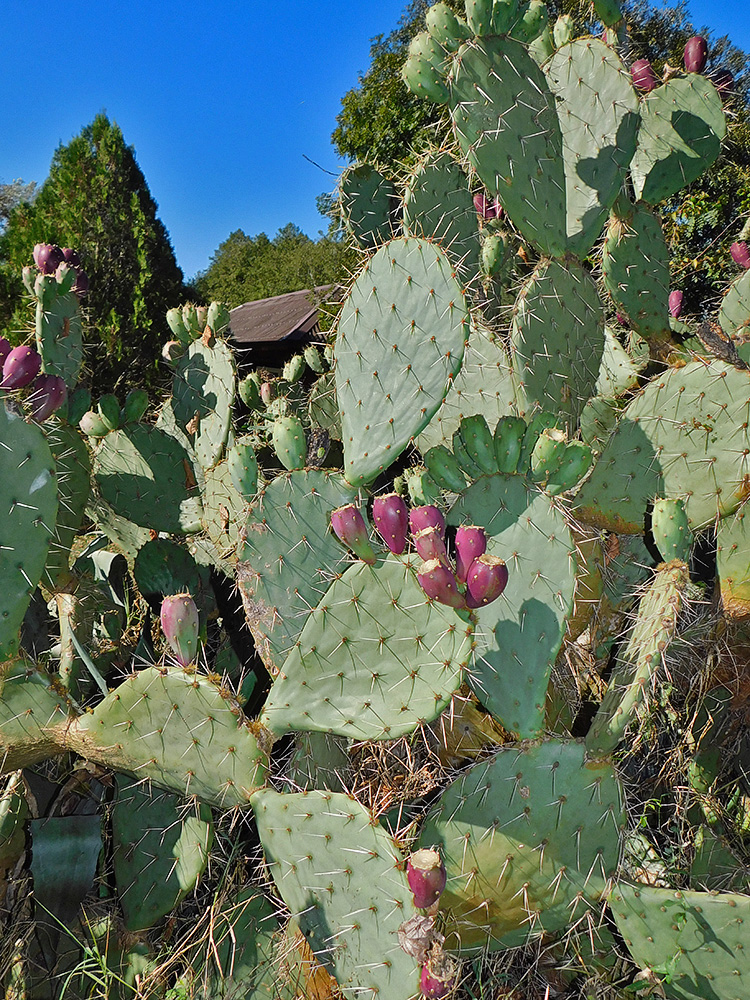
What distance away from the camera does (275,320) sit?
1096 centimetres

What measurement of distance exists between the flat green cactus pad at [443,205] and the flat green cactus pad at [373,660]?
1222mm

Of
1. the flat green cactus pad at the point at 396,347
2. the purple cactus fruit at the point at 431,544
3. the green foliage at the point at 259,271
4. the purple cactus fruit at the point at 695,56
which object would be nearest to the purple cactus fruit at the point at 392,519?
the purple cactus fruit at the point at 431,544

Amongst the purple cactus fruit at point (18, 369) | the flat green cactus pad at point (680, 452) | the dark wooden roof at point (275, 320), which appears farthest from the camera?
the dark wooden roof at point (275, 320)

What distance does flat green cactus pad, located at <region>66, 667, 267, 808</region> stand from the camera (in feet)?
4.11

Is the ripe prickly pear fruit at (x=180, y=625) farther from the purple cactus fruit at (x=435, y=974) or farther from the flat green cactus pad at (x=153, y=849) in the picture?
the purple cactus fruit at (x=435, y=974)

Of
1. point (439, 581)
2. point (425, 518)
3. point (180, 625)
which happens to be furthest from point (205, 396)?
point (439, 581)

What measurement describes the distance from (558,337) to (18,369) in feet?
4.09

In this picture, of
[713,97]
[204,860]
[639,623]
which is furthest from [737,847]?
[713,97]

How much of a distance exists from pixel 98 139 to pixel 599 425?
7434mm

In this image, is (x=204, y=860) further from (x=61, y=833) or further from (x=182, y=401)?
(x=182, y=401)

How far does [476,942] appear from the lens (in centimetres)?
123

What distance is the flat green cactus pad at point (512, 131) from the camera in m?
1.76

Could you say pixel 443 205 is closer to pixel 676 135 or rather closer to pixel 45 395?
pixel 676 135

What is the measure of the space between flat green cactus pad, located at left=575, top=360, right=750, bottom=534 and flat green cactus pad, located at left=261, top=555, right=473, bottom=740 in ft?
1.71
